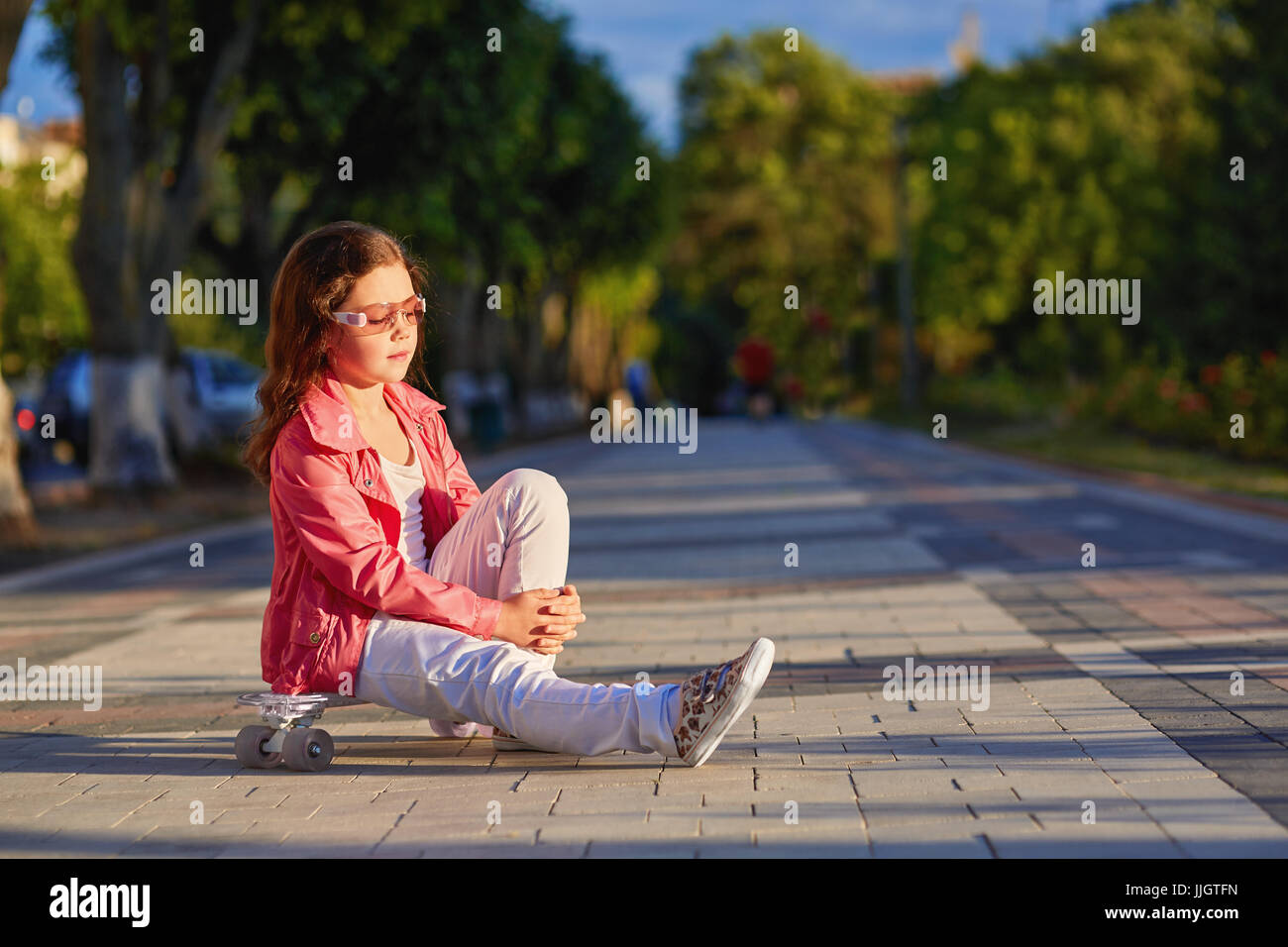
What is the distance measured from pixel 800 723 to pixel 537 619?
1164 millimetres

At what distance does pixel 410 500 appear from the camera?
16.3 feet

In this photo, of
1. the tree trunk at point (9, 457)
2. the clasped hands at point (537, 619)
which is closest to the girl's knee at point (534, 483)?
the clasped hands at point (537, 619)

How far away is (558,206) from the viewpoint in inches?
1606

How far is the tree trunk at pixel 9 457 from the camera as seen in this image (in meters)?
12.6

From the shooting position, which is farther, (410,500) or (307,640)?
(410,500)

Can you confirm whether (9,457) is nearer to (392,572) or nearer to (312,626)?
(312,626)

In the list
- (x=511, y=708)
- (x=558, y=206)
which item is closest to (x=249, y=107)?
(x=511, y=708)

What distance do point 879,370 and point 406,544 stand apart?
204ft

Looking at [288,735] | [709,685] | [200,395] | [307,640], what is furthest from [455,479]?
[200,395]

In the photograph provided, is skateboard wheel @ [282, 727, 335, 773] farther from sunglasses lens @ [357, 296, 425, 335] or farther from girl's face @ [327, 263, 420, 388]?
sunglasses lens @ [357, 296, 425, 335]

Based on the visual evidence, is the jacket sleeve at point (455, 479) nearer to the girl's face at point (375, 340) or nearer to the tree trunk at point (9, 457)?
the girl's face at point (375, 340)

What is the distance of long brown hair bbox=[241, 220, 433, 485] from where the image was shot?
187 inches

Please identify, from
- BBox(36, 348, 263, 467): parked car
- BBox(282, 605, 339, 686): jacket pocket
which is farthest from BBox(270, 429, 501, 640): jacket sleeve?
BBox(36, 348, 263, 467): parked car
